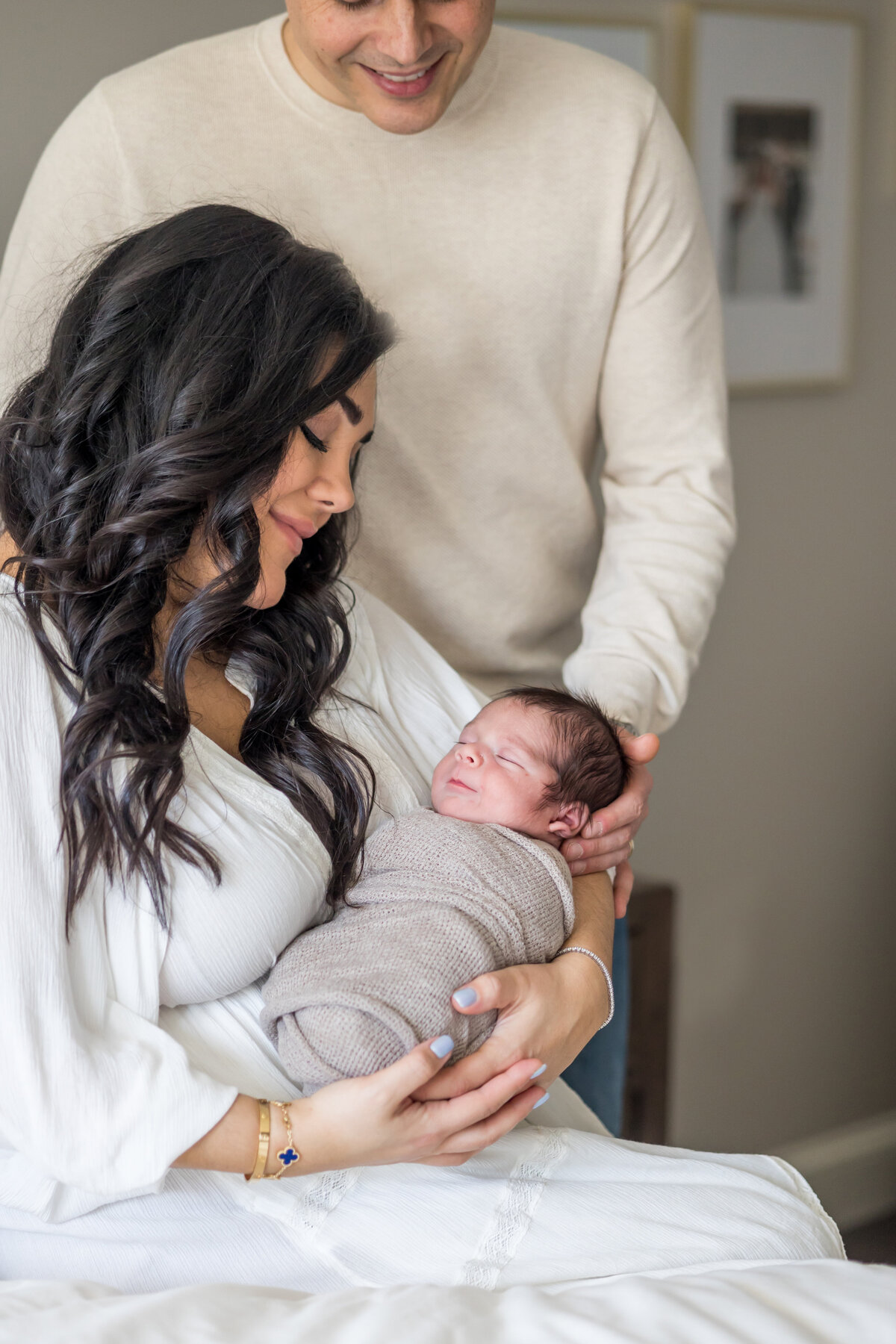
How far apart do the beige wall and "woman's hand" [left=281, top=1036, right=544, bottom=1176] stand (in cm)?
176

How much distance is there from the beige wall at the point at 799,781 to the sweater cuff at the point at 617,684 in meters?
1.13

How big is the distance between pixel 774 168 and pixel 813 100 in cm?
17

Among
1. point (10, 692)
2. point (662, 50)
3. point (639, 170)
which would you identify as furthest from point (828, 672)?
point (10, 692)

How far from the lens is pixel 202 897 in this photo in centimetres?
125

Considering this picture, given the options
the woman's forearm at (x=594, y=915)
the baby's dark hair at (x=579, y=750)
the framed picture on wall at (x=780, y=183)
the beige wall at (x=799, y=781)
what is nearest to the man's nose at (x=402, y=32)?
the baby's dark hair at (x=579, y=750)

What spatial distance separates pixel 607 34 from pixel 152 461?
1.68 metres

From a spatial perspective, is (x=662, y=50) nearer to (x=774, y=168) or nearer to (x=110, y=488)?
(x=774, y=168)

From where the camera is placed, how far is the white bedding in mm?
993

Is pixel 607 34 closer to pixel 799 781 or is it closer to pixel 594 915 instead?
pixel 799 781

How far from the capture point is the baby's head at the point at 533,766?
1472 millimetres

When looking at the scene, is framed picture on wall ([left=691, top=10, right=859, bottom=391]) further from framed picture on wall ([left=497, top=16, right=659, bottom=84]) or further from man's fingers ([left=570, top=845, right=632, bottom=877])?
man's fingers ([left=570, top=845, right=632, bottom=877])

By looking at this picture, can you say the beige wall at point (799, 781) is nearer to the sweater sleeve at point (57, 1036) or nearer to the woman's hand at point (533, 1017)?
the woman's hand at point (533, 1017)

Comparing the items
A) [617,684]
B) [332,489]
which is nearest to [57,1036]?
[332,489]

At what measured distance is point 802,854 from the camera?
126 inches
